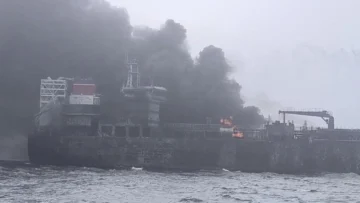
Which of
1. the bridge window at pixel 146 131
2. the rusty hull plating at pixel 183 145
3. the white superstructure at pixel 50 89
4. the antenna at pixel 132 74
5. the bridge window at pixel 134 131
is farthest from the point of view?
the antenna at pixel 132 74

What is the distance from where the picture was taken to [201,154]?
94.4 meters

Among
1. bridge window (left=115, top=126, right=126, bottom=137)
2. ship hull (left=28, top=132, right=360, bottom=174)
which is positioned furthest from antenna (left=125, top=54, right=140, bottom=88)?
ship hull (left=28, top=132, right=360, bottom=174)

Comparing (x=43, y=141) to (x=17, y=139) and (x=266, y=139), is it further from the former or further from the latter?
(x=266, y=139)

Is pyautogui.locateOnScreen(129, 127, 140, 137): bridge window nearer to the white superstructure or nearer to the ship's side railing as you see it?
the ship's side railing

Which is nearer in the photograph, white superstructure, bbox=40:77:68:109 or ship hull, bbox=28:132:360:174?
ship hull, bbox=28:132:360:174

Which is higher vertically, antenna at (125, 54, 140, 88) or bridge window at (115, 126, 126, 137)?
antenna at (125, 54, 140, 88)

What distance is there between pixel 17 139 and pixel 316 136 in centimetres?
5905

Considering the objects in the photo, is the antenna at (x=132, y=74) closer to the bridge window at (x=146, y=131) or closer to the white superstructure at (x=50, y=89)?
the bridge window at (x=146, y=131)

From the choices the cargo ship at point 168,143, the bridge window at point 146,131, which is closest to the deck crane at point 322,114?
the cargo ship at point 168,143

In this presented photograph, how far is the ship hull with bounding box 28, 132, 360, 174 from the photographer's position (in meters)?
92.8

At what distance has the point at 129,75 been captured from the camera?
109562 mm

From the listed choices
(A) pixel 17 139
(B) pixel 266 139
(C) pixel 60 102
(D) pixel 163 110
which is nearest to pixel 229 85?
(D) pixel 163 110

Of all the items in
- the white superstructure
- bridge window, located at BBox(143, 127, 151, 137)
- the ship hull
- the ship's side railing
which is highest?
the white superstructure

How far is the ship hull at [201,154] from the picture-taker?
3652 inches
